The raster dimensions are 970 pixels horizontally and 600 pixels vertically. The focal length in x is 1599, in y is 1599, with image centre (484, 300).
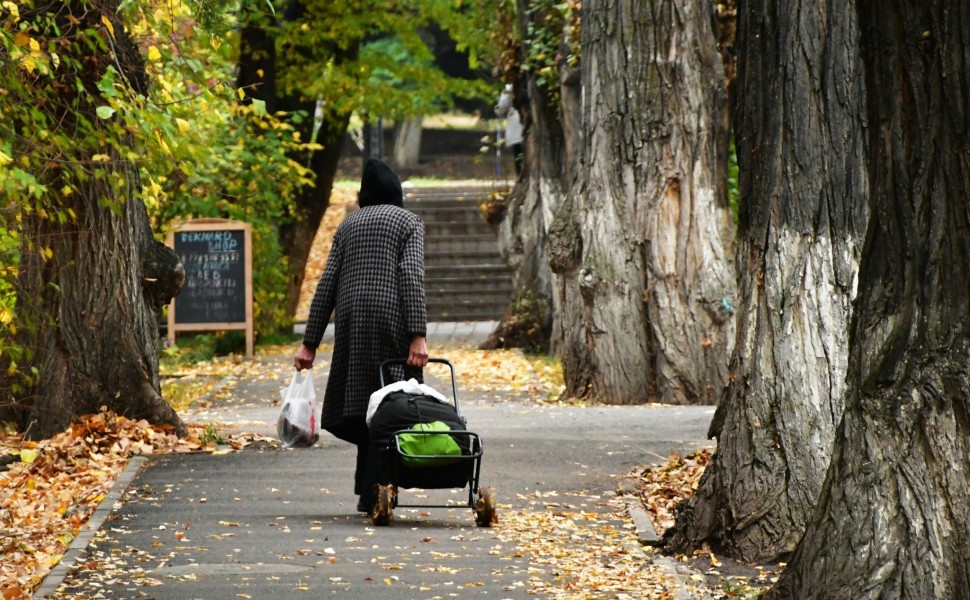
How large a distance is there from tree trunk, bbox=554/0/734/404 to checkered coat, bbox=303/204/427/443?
6608mm

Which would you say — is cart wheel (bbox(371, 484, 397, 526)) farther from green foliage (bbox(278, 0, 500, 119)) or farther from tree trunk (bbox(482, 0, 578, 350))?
green foliage (bbox(278, 0, 500, 119))

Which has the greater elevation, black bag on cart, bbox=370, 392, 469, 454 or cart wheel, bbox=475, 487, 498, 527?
black bag on cart, bbox=370, 392, 469, 454

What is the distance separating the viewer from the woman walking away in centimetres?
890

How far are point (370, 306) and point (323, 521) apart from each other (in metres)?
1.21

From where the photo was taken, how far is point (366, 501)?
28.8 feet

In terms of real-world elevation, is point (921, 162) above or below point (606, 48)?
below

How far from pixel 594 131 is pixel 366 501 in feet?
25.1

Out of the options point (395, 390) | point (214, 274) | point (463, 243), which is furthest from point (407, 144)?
point (395, 390)

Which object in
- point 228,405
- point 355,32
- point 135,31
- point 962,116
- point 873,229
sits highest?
point 355,32

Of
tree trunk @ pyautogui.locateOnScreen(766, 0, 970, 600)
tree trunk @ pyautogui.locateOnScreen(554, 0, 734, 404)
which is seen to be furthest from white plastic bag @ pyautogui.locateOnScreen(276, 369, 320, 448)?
tree trunk @ pyautogui.locateOnScreen(554, 0, 734, 404)

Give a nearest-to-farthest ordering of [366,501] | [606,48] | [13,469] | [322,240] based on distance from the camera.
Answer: [366,501] < [13,469] < [606,48] < [322,240]

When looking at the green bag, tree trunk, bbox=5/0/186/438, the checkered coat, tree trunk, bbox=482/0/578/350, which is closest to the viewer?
the green bag

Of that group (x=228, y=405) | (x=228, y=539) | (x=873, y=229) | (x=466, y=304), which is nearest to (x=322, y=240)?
(x=466, y=304)

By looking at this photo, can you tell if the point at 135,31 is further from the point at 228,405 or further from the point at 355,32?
the point at 355,32
